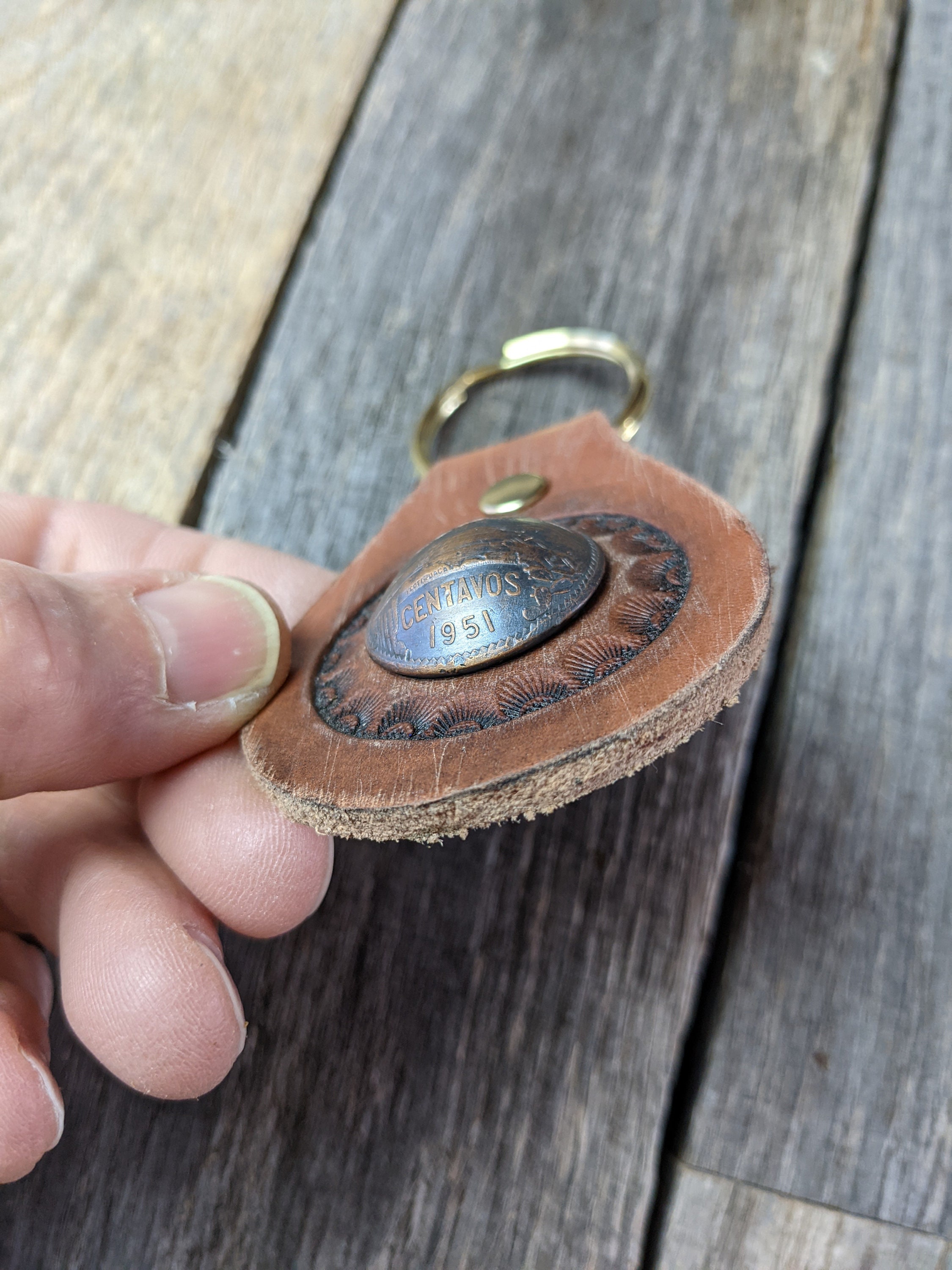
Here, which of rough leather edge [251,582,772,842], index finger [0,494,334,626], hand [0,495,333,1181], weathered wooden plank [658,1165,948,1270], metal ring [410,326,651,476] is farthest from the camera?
metal ring [410,326,651,476]

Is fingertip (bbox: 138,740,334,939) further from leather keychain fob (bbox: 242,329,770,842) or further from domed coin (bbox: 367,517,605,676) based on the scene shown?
domed coin (bbox: 367,517,605,676)

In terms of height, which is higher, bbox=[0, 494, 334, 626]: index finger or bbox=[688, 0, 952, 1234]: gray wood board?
bbox=[0, 494, 334, 626]: index finger

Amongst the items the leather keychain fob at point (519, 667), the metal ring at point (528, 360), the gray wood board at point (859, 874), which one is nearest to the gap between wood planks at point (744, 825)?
the gray wood board at point (859, 874)

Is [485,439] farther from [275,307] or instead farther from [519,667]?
[519,667]

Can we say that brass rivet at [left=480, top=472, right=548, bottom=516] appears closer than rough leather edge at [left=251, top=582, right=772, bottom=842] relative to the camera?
No

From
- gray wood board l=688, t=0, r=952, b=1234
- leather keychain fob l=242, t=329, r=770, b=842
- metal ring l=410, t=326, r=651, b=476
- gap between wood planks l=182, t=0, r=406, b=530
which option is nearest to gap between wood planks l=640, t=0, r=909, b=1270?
gray wood board l=688, t=0, r=952, b=1234

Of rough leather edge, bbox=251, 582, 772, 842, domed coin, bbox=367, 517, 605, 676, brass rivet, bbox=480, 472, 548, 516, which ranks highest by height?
domed coin, bbox=367, 517, 605, 676

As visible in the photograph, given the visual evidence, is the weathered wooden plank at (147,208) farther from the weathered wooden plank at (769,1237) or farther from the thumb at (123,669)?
the weathered wooden plank at (769,1237)

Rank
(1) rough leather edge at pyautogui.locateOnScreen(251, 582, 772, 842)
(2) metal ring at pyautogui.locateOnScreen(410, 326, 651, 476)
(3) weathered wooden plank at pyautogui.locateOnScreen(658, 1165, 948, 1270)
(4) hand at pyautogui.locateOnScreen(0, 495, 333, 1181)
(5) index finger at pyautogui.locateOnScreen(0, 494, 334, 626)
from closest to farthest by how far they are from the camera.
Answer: (1) rough leather edge at pyautogui.locateOnScreen(251, 582, 772, 842) → (4) hand at pyautogui.locateOnScreen(0, 495, 333, 1181) → (3) weathered wooden plank at pyautogui.locateOnScreen(658, 1165, 948, 1270) → (5) index finger at pyautogui.locateOnScreen(0, 494, 334, 626) → (2) metal ring at pyautogui.locateOnScreen(410, 326, 651, 476)
